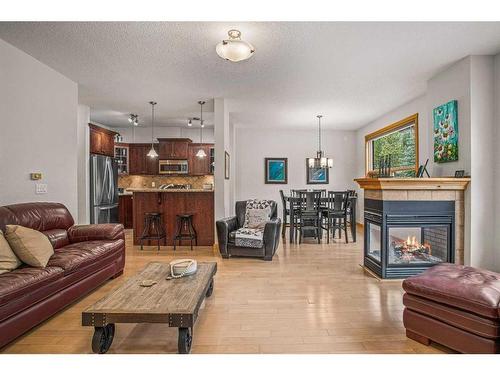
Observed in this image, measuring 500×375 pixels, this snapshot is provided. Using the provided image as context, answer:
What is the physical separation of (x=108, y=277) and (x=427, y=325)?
315 centimetres

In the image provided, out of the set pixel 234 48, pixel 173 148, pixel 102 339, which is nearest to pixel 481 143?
pixel 234 48

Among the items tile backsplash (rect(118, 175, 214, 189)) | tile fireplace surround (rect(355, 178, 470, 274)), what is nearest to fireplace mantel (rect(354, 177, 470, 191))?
tile fireplace surround (rect(355, 178, 470, 274))

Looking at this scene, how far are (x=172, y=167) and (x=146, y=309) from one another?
20.3 feet

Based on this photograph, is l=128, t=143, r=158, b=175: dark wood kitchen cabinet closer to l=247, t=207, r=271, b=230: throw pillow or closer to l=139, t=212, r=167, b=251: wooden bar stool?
l=139, t=212, r=167, b=251: wooden bar stool

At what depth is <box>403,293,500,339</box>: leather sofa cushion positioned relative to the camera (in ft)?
5.61

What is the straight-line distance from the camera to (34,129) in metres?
3.62

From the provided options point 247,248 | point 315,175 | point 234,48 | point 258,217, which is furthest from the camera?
point 315,175

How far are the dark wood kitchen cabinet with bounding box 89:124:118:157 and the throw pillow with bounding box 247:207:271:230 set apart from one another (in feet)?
11.7

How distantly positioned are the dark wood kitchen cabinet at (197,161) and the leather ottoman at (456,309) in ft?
20.4

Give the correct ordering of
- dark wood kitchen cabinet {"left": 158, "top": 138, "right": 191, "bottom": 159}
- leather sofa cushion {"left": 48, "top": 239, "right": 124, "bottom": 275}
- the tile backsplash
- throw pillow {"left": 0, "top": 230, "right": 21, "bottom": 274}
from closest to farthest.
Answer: throw pillow {"left": 0, "top": 230, "right": 21, "bottom": 274}, leather sofa cushion {"left": 48, "top": 239, "right": 124, "bottom": 275}, dark wood kitchen cabinet {"left": 158, "top": 138, "right": 191, "bottom": 159}, the tile backsplash

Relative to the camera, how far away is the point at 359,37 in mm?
2930

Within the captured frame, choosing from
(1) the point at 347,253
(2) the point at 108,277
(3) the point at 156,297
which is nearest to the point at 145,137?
(2) the point at 108,277

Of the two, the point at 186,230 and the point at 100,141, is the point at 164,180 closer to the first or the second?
the point at 100,141
